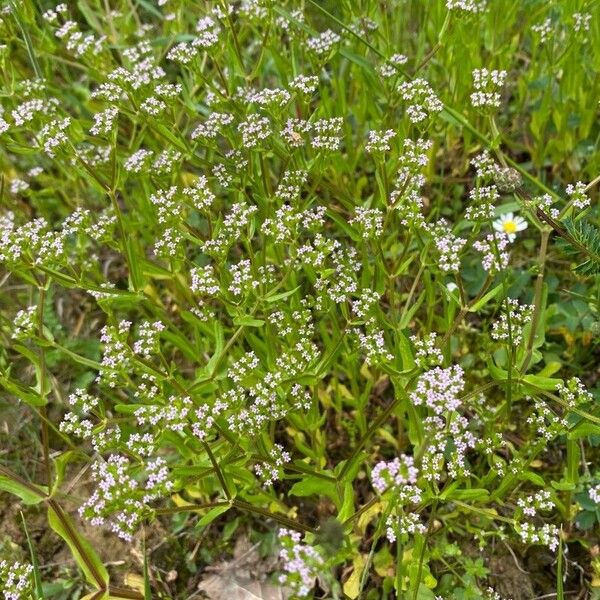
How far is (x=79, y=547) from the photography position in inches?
114

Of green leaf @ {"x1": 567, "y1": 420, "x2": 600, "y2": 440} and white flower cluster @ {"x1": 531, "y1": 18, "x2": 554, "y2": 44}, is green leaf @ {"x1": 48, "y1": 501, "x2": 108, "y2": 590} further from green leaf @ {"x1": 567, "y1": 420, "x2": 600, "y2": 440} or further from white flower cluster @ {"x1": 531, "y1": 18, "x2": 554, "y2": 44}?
white flower cluster @ {"x1": 531, "y1": 18, "x2": 554, "y2": 44}

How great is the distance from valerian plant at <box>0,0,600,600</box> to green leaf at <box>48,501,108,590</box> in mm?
12

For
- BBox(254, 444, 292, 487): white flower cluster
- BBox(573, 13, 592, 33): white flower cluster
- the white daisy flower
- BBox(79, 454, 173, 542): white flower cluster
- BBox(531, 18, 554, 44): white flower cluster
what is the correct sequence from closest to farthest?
BBox(79, 454, 173, 542): white flower cluster, BBox(254, 444, 292, 487): white flower cluster, BBox(573, 13, 592, 33): white flower cluster, BBox(531, 18, 554, 44): white flower cluster, the white daisy flower

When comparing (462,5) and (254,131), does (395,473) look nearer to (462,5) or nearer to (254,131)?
(254,131)

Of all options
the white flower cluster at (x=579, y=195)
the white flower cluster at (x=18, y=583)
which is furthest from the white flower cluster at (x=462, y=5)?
the white flower cluster at (x=18, y=583)

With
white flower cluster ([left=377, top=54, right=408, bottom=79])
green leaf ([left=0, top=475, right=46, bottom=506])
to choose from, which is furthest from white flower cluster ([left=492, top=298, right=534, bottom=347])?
green leaf ([left=0, top=475, right=46, bottom=506])

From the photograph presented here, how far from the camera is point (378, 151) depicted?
3008mm

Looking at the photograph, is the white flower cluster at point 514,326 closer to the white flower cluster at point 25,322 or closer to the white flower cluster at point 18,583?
the white flower cluster at point 25,322

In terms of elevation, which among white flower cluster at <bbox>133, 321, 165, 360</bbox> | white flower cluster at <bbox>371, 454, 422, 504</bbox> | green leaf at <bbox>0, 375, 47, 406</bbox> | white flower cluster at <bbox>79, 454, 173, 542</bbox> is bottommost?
white flower cluster at <bbox>79, 454, 173, 542</bbox>

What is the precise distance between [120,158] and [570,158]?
104 inches

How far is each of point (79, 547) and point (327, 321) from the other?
1.68 meters

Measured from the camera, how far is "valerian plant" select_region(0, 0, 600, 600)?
2771mm

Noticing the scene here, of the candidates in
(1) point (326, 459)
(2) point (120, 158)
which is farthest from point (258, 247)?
(1) point (326, 459)

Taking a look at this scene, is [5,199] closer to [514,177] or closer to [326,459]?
[326,459]
